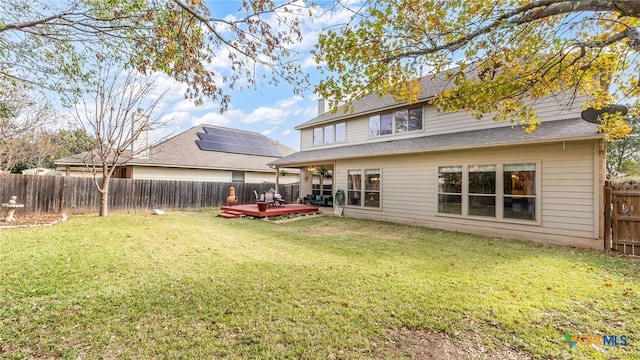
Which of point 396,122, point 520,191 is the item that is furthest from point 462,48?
point 396,122

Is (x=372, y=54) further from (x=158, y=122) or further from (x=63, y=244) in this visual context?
(x=158, y=122)

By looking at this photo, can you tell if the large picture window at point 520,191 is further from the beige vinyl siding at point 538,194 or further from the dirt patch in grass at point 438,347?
the dirt patch in grass at point 438,347

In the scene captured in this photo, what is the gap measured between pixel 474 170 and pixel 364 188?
4.35 metres

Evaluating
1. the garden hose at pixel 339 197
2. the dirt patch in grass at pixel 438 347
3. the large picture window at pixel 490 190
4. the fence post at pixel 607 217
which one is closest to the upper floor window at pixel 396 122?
the large picture window at pixel 490 190

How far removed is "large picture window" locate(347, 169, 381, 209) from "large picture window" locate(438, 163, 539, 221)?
8.54 ft

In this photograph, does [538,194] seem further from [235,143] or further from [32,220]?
[235,143]

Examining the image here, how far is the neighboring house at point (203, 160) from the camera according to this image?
14312 millimetres

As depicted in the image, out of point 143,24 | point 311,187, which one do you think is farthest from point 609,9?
point 311,187

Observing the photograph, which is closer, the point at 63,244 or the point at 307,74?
the point at 307,74

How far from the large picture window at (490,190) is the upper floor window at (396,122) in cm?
267

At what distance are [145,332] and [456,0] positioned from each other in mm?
6262

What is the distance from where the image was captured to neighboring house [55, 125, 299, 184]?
14312 millimetres

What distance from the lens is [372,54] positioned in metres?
4.46

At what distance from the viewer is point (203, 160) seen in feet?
53.9
